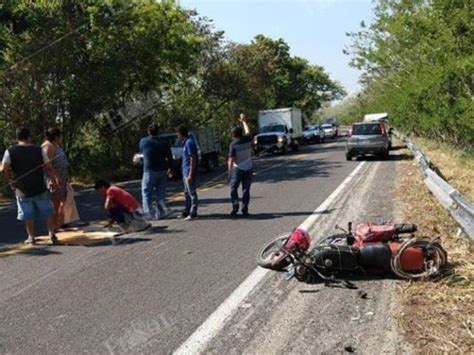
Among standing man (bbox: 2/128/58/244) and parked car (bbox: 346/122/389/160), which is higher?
standing man (bbox: 2/128/58/244)

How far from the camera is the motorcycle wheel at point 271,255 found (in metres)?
6.97

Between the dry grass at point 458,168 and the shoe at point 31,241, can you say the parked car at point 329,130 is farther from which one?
the shoe at point 31,241

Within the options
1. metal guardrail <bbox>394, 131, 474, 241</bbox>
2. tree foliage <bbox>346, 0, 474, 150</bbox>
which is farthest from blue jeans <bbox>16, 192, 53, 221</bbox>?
tree foliage <bbox>346, 0, 474, 150</bbox>

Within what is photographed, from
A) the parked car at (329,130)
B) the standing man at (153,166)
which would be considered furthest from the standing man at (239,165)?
the parked car at (329,130)

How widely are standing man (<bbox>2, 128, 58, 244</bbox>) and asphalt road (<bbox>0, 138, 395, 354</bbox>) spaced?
59 centimetres

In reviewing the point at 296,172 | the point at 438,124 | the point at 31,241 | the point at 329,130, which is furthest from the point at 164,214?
the point at 329,130

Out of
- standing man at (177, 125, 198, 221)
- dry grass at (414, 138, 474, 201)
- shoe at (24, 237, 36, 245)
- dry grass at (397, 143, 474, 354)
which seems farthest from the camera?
dry grass at (414, 138, 474, 201)

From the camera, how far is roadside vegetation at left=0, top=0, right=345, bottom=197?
23453 mm

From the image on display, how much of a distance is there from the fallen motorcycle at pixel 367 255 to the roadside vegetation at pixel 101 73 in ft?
60.5

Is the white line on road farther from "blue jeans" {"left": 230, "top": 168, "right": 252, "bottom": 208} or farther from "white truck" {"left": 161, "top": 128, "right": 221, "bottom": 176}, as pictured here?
"white truck" {"left": 161, "top": 128, "right": 221, "bottom": 176}

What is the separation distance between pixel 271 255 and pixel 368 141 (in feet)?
64.6

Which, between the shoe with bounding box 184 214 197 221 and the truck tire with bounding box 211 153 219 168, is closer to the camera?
the shoe with bounding box 184 214 197 221

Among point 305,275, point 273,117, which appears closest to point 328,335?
point 305,275

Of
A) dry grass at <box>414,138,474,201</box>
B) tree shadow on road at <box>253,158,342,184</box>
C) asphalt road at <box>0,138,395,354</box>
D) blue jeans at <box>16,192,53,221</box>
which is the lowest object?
dry grass at <box>414,138,474,201</box>
